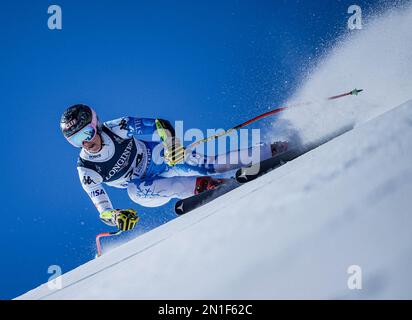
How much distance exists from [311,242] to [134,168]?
2040mm

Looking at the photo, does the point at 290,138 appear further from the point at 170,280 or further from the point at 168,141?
the point at 170,280

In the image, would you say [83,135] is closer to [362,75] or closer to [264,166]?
[264,166]

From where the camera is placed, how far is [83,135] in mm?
2227

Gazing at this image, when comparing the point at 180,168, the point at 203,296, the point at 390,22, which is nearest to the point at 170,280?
the point at 203,296

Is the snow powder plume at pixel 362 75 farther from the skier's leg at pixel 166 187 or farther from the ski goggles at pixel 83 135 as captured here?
the ski goggles at pixel 83 135

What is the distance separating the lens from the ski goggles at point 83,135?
2213mm

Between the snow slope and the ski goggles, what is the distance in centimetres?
153

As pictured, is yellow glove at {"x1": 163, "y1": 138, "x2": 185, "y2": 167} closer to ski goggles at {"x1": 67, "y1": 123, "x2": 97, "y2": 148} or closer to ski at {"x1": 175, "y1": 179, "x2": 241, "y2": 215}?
ski at {"x1": 175, "y1": 179, "x2": 241, "y2": 215}

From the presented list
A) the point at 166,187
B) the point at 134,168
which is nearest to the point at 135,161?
the point at 134,168

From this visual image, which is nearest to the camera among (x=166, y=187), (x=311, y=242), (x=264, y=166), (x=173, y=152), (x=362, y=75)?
(x=311, y=242)

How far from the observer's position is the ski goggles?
2.21 metres

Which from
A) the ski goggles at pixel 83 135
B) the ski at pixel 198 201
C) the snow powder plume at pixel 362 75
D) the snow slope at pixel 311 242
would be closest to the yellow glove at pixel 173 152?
the ski at pixel 198 201

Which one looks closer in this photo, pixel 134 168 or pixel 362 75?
pixel 134 168
